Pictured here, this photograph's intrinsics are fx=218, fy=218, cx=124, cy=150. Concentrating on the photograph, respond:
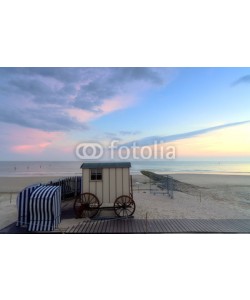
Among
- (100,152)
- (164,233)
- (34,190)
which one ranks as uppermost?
(100,152)

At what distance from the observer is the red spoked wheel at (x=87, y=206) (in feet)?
36.7

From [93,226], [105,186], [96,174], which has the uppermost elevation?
[96,174]

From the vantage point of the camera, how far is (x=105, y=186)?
11664 millimetres

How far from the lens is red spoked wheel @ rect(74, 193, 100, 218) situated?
11.2 metres

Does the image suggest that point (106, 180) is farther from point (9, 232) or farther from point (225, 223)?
point (225, 223)

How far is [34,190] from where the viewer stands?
10188mm

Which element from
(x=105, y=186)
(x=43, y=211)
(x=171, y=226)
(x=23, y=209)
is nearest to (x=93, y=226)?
(x=43, y=211)

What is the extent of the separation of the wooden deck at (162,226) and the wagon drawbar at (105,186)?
108 cm

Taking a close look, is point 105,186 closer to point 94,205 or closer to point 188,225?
point 94,205

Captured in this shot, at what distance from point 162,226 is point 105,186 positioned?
3670 mm

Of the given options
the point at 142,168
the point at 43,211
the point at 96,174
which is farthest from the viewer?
the point at 142,168

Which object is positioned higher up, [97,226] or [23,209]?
[23,209]

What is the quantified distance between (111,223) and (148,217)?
6.80 ft

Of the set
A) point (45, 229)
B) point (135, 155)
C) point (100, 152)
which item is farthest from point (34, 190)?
point (135, 155)
